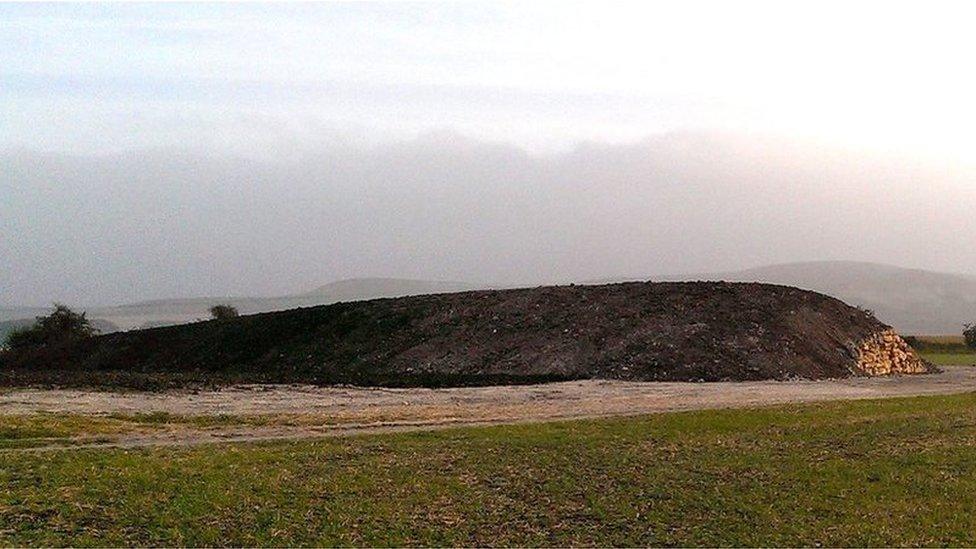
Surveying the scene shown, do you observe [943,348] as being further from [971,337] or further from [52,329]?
[52,329]

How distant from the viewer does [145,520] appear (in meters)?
15.7

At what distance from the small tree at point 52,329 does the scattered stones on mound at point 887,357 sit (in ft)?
227

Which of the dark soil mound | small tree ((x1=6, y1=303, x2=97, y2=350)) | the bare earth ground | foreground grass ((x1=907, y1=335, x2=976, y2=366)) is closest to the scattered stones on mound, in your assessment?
the dark soil mound

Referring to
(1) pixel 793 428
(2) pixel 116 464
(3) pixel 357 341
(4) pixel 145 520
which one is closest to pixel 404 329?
(3) pixel 357 341

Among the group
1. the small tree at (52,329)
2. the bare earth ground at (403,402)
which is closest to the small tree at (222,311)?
the small tree at (52,329)

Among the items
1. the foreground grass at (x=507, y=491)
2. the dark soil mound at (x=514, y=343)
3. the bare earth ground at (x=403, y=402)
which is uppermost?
the dark soil mound at (x=514, y=343)

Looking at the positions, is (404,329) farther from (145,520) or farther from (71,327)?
(145,520)

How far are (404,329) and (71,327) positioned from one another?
139 ft

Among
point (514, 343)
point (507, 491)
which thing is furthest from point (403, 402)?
point (507, 491)

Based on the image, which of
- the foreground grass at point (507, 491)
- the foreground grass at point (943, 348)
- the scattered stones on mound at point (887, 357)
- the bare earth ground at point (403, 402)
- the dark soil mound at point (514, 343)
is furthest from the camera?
the foreground grass at point (943, 348)

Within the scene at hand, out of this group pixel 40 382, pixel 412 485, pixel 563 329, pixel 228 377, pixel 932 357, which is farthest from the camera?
pixel 932 357

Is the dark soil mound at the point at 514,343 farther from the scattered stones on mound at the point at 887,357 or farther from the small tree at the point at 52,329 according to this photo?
the small tree at the point at 52,329

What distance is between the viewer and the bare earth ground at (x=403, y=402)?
91.9 ft

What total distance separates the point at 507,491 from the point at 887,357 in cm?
5280
